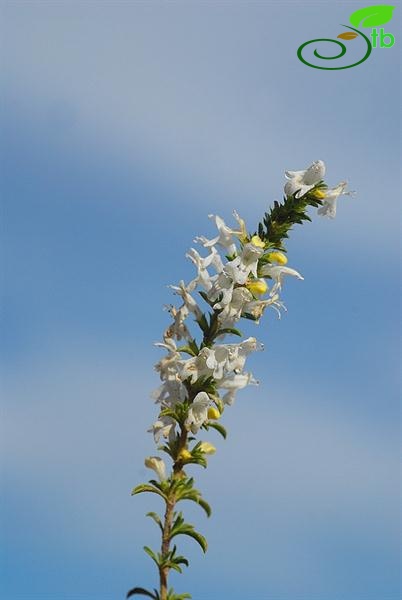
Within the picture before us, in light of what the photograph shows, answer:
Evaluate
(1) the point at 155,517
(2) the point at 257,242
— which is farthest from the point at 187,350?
(1) the point at 155,517

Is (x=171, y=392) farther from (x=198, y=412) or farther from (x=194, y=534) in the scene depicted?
(x=194, y=534)

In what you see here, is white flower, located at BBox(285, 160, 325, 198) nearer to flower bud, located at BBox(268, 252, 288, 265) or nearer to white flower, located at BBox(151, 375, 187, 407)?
flower bud, located at BBox(268, 252, 288, 265)

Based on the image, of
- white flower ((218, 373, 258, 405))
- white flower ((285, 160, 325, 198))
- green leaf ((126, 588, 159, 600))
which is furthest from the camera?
white flower ((285, 160, 325, 198))

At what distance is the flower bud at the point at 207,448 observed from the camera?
716 centimetres

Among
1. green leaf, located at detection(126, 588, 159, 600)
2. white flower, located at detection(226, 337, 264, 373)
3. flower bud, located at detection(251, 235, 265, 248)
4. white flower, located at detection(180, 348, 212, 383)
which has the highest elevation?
flower bud, located at detection(251, 235, 265, 248)

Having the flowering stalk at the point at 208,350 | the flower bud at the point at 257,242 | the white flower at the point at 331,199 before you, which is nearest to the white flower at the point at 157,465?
the flowering stalk at the point at 208,350

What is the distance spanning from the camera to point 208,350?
7152 millimetres

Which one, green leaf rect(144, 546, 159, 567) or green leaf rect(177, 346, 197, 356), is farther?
green leaf rect(177, 346, 197, 356)

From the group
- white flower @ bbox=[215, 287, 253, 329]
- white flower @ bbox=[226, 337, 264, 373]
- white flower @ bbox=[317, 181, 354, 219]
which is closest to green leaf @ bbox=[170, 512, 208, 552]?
white flower @ bbox=[226, 337, 264, 373]

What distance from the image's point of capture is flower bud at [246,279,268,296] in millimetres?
7426

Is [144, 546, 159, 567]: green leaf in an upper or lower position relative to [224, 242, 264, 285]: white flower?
lower

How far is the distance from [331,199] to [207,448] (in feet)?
8.60

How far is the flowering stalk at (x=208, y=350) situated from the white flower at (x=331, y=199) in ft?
0.53

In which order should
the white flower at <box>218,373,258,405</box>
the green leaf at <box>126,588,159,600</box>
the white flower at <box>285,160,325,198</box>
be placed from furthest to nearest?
the white flower at <box>285,160,325,198</box>
the white flower at <box>218,373,258,405</box>
the green leaf at <box>126,588,159,600</box>
